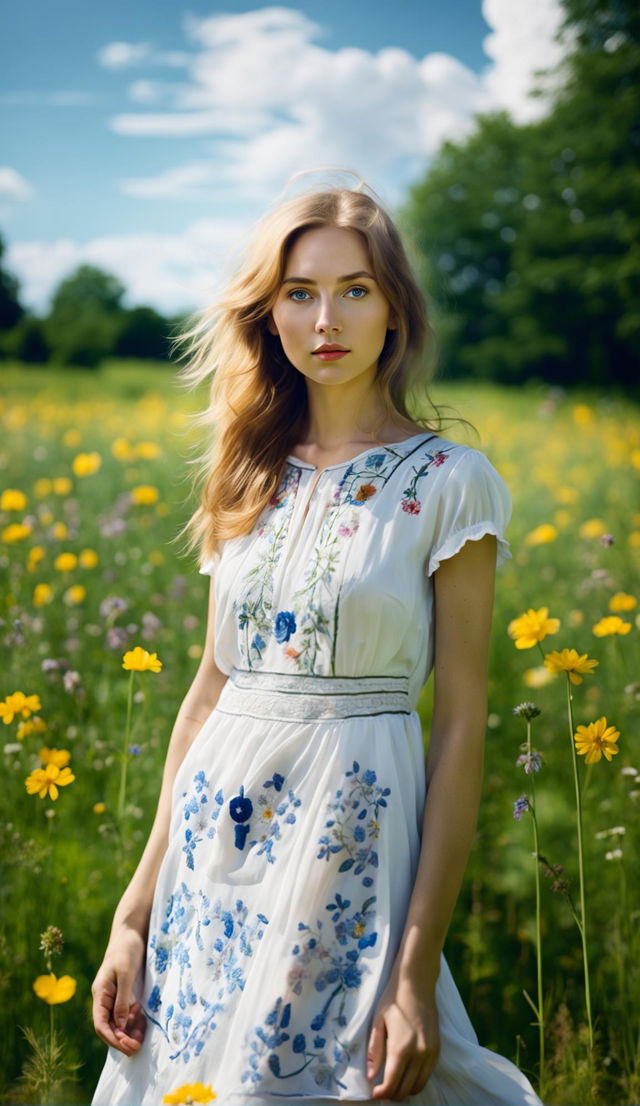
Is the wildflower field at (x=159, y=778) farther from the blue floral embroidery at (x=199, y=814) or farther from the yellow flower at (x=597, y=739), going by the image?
the blue floral embroidery at (x=199, y=814)

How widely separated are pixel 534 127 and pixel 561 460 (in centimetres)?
309

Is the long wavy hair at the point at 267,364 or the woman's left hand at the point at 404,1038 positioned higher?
the long wavy hair at the point at 267,364

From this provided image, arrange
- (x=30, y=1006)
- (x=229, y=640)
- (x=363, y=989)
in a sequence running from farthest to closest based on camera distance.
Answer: (x=30, y=1006)
(x=229, y=640)
(x=363, y=989)

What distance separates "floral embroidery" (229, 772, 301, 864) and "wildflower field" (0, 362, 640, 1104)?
0.30 meters

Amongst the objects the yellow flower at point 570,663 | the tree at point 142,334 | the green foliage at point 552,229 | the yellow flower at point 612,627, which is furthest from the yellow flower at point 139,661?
the green foliage at point 552,229

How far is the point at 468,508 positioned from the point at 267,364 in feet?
1.85

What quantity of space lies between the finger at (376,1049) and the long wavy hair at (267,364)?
751 mm

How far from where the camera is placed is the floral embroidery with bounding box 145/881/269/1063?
1.17 metres

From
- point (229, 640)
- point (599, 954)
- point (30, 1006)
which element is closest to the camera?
point (229, 640)

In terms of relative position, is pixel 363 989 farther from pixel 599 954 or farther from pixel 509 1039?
pixel 599 954

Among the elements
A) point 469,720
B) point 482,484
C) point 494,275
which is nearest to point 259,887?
point 469,720

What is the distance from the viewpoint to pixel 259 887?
3.97 feet

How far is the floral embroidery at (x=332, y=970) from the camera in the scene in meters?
1.11

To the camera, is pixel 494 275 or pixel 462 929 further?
pixel 494 275
